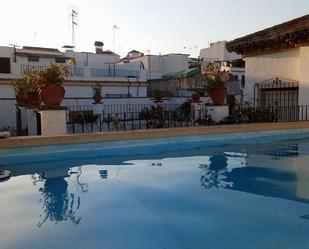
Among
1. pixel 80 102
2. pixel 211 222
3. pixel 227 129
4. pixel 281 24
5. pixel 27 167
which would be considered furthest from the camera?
pixel 80 102

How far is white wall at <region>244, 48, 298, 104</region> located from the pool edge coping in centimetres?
331

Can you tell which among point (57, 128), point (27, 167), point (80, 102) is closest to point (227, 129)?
point (57, 128)

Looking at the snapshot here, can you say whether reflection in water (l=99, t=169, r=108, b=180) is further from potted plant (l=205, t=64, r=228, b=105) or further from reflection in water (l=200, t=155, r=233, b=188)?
potted plant (l=205, t=64, r=228, b=105)

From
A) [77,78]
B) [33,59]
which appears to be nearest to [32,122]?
[77,78]

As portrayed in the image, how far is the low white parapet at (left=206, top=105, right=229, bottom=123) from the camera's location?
11.9m

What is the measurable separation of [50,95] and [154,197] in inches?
168

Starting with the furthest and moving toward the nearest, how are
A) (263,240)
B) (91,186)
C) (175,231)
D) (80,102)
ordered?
(80,102) → (91,186) → (175,231) → (263,240)

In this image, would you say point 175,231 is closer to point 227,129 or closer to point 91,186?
point 91,186

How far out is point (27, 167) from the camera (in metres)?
8.01

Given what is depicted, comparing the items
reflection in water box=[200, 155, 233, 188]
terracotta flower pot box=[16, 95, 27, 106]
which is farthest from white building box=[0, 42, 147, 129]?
reflection in water box=[200, 155, 233, 188]

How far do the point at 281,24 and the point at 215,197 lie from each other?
12.4m

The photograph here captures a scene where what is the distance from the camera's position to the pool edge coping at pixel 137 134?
27.2 ft

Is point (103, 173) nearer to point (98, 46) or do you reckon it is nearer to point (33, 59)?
point (33, 59)

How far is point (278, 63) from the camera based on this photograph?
49.6ft
